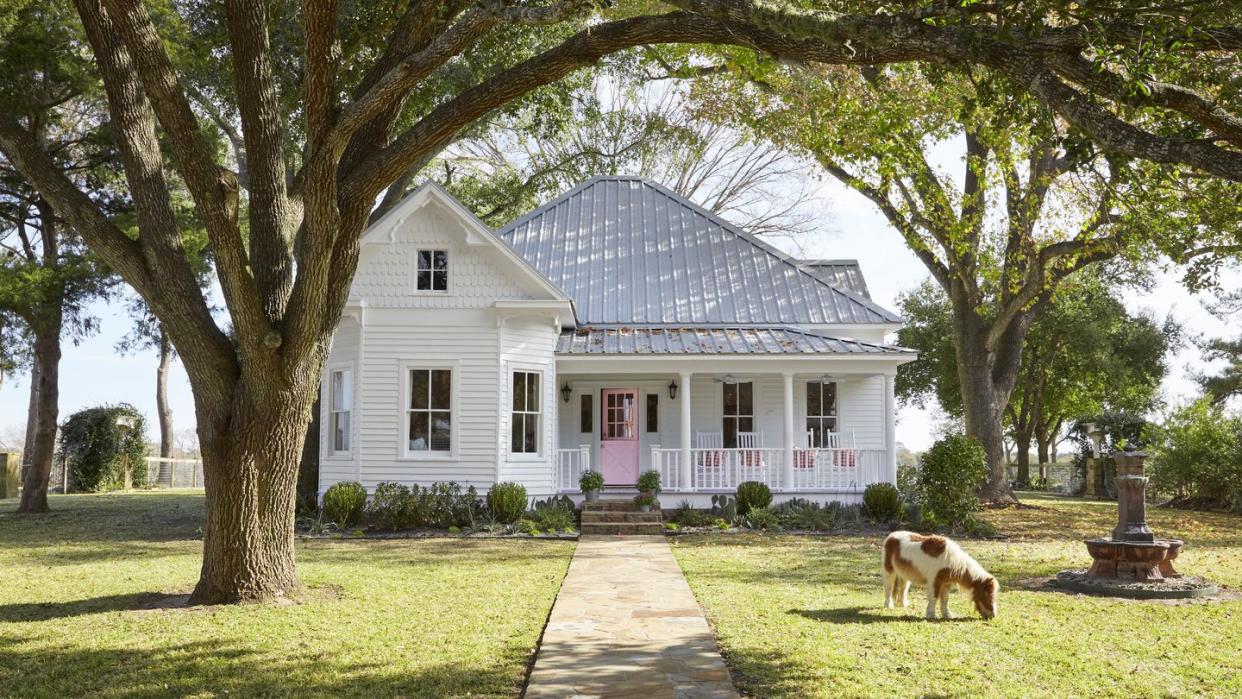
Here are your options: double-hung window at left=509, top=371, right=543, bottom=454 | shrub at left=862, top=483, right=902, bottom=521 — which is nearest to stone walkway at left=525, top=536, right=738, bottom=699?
double-hung window at left=509, top=371, right=543, bottom=454

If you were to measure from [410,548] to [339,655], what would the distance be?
7460mm

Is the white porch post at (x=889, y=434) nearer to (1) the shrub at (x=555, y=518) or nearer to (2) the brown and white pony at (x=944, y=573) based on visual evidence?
(1) the shrub at (x=555, y=518)

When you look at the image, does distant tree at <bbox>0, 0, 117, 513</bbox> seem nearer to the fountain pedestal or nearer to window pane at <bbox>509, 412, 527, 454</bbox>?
window pane at <bbox>509, 412, 527, 454</bbox>

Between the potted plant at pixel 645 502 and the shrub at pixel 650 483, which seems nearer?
the potted plant at pixel 645 502

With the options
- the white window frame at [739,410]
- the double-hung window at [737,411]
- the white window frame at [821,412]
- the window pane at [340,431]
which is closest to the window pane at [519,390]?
the window pane at [340,431]

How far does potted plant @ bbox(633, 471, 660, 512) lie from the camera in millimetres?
17484

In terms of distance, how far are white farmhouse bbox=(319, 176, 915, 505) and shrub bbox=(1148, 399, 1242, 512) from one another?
898 centimetres

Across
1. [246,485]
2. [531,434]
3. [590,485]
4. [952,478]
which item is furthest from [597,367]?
[246,485]

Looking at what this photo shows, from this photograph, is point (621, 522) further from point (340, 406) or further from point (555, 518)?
point (340, 406)

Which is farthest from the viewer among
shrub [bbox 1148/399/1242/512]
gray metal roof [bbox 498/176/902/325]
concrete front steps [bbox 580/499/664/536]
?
shrub [bbox 1148/399/1242/512]

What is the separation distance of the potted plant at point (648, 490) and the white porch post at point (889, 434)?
4.60 m

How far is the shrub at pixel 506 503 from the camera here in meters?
16.8

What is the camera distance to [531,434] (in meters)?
18.3

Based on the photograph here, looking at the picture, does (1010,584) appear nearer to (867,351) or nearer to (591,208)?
(867,351)
